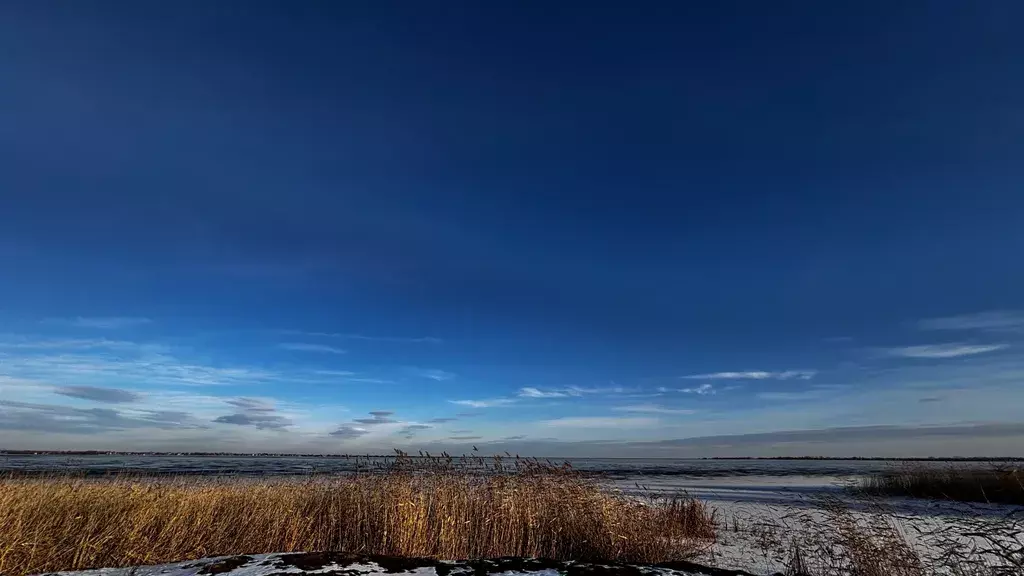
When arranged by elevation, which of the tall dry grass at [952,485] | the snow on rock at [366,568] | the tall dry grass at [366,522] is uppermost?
the snow on rock at [366,568]

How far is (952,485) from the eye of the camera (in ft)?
70.3

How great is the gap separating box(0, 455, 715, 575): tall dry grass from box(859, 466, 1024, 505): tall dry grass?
16.7 m

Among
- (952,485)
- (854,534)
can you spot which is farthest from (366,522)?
(952,485)

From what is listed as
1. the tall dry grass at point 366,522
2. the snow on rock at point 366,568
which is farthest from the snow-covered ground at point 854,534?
the snow on rock at point 366,568

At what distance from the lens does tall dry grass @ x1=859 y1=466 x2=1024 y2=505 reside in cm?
1983

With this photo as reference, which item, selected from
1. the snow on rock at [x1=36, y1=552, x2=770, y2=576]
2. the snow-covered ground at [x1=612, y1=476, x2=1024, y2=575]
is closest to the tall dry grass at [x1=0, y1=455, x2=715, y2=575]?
the snow-covered ground at [x1=612, y1=476, x2=1024, y2=575]

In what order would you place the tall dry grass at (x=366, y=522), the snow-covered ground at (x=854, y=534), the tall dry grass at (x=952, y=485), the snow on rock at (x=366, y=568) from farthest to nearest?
1. the tall dry grass at (x=952, y=485)
2. the tall dry grass at (x=366, y=522)
3. the snow-covered ground at (x=854, y=534)
4. the snow on rock at (x=366, y=568)

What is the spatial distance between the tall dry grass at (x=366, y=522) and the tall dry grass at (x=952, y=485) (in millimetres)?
16738

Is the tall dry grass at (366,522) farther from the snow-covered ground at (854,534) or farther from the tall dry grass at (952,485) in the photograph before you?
the tall dry grass at (952,485)

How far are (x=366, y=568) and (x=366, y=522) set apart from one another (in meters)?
6.60

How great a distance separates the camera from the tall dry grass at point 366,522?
8469mm

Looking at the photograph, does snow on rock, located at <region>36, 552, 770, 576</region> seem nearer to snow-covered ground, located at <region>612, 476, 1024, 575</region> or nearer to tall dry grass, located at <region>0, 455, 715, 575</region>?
snow-covered ground, located at <region>612, 476, 1024, 575</region>

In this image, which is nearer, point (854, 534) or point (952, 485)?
point (854, 534)

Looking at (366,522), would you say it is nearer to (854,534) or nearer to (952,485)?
(854,534)
